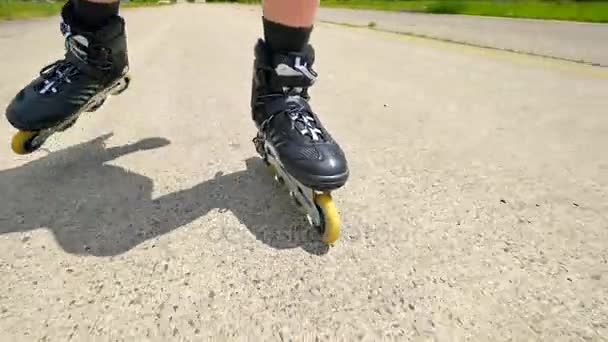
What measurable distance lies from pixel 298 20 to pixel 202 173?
1.34 ft

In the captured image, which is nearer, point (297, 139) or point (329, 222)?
point (329, 222)

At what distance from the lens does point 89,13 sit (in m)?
0.95

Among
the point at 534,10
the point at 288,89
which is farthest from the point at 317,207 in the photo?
the point at 534,10

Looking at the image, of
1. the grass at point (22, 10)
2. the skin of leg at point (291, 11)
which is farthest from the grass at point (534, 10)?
the grass at point (22, 10)

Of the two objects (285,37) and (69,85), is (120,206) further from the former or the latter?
(285,37)

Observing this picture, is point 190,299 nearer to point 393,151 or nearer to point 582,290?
point 582,290

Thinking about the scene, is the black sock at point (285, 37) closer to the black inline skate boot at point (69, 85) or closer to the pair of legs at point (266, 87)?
the pair of legs at point (266, 87)

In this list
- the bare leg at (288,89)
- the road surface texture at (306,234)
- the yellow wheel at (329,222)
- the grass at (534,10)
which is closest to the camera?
the road surface texture at (306,234)

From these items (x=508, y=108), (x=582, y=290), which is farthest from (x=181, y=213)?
(x=508, y=108)

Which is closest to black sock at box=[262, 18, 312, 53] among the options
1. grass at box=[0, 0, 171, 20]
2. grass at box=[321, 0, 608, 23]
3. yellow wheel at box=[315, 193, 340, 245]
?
yellow wheel at box=[315, 193, 340, 245]

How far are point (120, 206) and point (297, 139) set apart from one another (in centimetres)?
36

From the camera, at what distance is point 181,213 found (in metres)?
0.79

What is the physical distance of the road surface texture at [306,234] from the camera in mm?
538

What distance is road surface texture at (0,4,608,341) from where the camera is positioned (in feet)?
1.77
